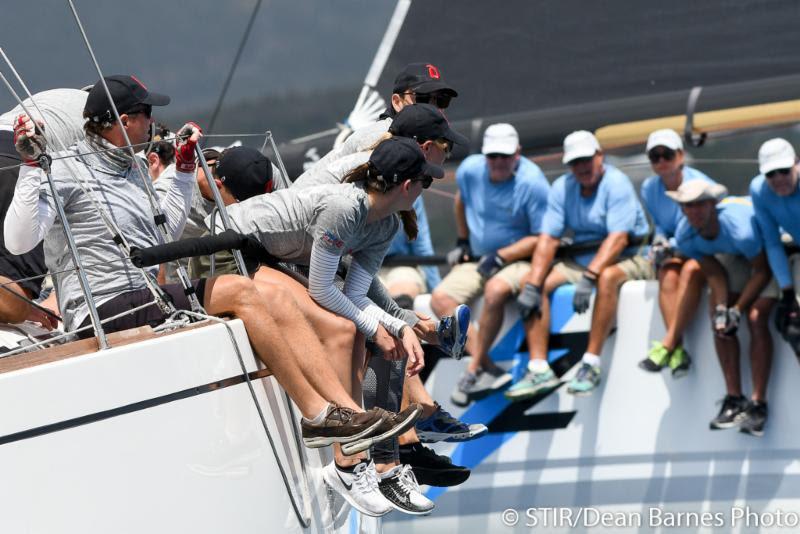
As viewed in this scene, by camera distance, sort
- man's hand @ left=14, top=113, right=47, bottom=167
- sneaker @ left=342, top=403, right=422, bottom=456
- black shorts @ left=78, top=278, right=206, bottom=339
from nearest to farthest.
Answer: man's hand @ left=14, top=113, right=47, bottom=167 < sneaker @ left=342, top=403, right=422, bottom=456 < black shorts @ left=78, top=278, right=206, bottom=339

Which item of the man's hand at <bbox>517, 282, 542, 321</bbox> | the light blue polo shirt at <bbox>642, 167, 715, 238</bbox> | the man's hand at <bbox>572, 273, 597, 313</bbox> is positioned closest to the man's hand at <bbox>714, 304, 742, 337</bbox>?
the light blue polo shirt at <bbox>642, 167, 715, 238</bbox>

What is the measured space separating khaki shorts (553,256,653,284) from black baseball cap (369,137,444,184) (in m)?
2.29

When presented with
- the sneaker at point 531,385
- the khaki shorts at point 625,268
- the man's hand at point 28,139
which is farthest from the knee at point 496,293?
the man's hand at point 28,139

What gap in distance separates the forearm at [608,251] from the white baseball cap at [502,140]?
572 millimetres

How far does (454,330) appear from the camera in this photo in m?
3.48

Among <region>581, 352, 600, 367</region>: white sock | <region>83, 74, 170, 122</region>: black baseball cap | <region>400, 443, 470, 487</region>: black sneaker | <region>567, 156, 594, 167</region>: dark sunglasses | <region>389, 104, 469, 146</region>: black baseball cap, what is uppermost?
<region>83, 74, 170, 122</region>: black baseball cap

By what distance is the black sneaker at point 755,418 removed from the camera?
5.06 m

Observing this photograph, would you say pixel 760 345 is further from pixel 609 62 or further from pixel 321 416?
pixel 321 416

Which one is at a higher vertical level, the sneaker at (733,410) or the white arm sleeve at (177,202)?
the white arm sleeve at (177,202)

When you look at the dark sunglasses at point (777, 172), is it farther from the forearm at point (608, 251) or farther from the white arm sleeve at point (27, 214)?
the white arm sleeve at point (27, 214)

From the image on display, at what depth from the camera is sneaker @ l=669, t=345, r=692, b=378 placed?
5.27 m

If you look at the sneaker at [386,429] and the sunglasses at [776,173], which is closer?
the sneaker at [386,429]

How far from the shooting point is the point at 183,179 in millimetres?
3287

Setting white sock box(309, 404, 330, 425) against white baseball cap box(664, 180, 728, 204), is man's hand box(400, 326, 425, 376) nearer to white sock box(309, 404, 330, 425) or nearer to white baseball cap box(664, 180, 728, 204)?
white sock box(309, 404, 330, 425)
